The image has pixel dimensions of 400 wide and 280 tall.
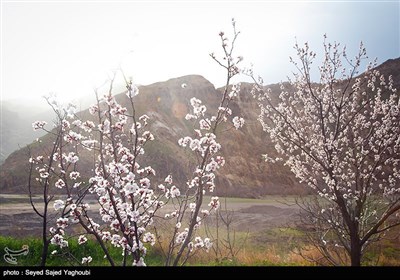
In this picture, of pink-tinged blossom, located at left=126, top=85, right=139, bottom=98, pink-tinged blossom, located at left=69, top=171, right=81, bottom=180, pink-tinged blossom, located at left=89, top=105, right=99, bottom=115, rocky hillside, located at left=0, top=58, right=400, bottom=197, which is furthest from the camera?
rocky hillside, located at left=0, top=58, right=400, bottom=197

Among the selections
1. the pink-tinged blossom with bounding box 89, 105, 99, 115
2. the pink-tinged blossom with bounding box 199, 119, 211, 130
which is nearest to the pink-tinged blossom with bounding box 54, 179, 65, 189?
the pink-tinged blossom with bounding box 89, 105, 99, 115

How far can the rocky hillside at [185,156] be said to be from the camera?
3794 cm

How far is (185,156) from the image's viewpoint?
1581 inches

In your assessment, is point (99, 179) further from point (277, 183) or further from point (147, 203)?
point (277, 183)

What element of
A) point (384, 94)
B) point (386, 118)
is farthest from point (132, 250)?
point (384, 94)

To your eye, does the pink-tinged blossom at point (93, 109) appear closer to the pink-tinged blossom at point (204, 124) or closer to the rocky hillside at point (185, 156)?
the pink-tinged blossom at point (204, 124)

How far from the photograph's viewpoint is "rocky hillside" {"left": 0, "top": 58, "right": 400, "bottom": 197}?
37938 millimetres

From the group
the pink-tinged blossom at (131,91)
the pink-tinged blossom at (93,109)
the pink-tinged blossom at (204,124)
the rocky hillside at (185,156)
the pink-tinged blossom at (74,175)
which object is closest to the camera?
the pink-tinged blossom at (131,91)

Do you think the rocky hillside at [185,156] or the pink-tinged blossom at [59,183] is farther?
the rocky hillside at [185,156]

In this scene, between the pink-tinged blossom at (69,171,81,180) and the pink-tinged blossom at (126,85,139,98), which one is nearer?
the pink-tinged blossom at (126,85,139,98)

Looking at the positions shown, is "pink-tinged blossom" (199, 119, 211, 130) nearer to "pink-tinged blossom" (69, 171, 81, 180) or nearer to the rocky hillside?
"pink-tinged blossom" (69, 171, 81, 180)

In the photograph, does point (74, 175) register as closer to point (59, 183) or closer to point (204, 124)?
point (59, 183)

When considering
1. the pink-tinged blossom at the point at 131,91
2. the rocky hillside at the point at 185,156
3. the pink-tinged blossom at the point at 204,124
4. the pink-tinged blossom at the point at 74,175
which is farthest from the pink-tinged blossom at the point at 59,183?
the rocky hillside at the point at 185,156

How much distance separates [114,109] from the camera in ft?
14.5
